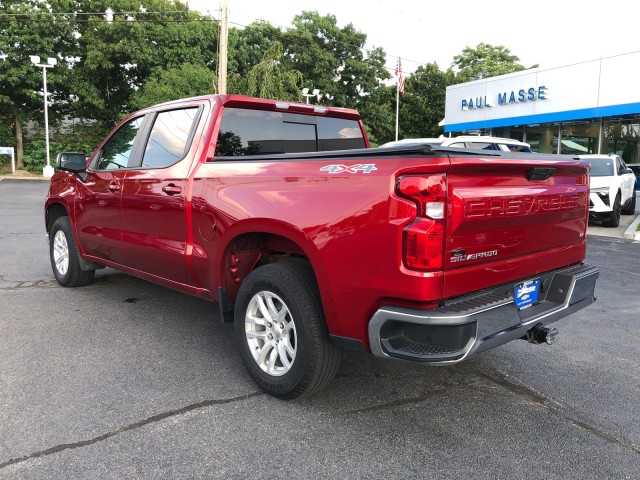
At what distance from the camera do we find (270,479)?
243 centimetres

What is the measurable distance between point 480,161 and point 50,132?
35993 millimetres

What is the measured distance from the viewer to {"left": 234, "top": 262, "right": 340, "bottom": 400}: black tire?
295 centimetres

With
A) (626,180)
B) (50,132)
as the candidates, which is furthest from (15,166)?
(626,180)

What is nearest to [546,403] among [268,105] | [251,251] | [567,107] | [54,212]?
[251,251]

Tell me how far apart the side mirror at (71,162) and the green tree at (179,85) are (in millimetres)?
23897

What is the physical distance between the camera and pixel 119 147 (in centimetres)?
487

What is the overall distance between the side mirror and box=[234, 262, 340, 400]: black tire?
2732 mm

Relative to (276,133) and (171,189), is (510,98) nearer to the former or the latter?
(276,133)

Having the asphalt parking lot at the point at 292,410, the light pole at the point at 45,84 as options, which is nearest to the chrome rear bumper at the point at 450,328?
the asphalt parking lot at the point at 292,410

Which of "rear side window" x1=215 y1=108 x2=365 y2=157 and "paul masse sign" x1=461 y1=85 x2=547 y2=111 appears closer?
"rear side window" x1=215 y1=108 x2=365 y2=157

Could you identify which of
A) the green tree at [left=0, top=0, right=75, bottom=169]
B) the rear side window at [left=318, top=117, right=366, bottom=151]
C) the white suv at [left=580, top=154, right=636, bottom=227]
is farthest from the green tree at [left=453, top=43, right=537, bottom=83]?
the rear side window at [left=318, top=117, right=366, bottom=151]

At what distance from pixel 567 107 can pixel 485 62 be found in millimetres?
31980

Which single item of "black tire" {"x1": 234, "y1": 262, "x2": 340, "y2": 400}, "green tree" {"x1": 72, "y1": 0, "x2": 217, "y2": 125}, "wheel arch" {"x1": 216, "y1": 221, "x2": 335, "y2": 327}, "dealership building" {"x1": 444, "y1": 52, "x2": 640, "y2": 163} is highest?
"green tree" {"x1": 72, "y1": 0, "x2": 217, "y2": 125}

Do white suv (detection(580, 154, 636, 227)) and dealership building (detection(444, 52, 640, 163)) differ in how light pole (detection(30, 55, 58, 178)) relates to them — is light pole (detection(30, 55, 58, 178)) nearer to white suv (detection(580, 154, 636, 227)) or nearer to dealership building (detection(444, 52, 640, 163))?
dealership building (detection(444, 52, 640, 163))
